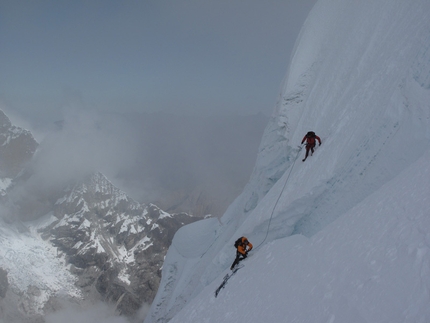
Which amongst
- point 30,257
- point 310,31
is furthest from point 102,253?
point 310,31

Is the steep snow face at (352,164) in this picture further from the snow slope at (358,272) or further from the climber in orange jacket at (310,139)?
the climber in orange jacket at (310,139)

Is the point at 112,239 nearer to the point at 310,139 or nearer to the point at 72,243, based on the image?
the point at 72,243

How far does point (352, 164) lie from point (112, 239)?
139343mm

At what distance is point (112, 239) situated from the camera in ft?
424

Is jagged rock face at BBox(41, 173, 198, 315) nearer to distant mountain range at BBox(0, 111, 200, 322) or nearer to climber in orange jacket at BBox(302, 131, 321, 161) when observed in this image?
distant mountain range at BBox(0, 111, 200, 322)

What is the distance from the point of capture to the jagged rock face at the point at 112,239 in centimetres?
10375

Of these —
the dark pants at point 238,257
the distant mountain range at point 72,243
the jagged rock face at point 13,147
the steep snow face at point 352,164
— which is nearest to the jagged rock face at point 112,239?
the distant mountain range at point 72,243

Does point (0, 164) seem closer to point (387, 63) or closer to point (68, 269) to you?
point (68, 269)

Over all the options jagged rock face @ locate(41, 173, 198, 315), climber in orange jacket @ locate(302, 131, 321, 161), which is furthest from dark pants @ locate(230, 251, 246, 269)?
jagged rock face @ locate(41, 173, 198, 315)

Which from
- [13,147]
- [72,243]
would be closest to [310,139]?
[72,243]

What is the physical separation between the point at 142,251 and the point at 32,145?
352 ft

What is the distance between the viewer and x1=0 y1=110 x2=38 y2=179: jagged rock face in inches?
5827

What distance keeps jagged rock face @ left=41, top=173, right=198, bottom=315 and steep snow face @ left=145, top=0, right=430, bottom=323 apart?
10733 centimetres

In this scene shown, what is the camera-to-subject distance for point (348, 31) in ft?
49.4
